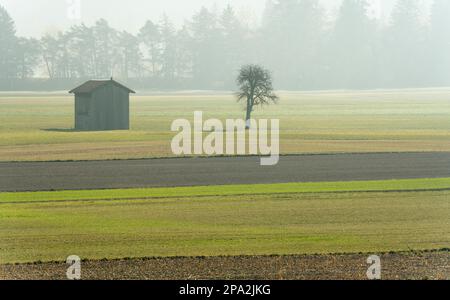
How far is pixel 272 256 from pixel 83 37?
557ft

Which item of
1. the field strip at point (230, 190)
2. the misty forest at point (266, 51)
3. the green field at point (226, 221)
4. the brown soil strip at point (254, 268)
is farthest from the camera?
the misty forest at point (266, 51)

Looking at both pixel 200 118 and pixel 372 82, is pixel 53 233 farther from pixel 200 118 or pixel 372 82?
pixel 372 82

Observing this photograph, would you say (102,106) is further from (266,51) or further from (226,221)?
(266,51)

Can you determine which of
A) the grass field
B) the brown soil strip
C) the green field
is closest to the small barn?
the grass field

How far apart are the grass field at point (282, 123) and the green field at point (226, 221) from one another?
1897cm

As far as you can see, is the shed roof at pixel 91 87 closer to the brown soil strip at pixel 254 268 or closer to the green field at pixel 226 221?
the green field at pixel 226 221

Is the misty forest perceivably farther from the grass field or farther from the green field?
the green field

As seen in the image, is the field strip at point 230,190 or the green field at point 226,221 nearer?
the green field at point 226,221

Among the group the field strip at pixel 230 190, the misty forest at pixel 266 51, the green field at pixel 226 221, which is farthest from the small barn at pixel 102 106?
the misty forest at pixel 266 51

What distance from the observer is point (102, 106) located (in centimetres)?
8356

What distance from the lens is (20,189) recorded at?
130 ft

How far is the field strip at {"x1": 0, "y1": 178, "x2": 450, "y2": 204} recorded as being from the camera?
36969 millimetres

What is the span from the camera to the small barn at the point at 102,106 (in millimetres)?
83000
